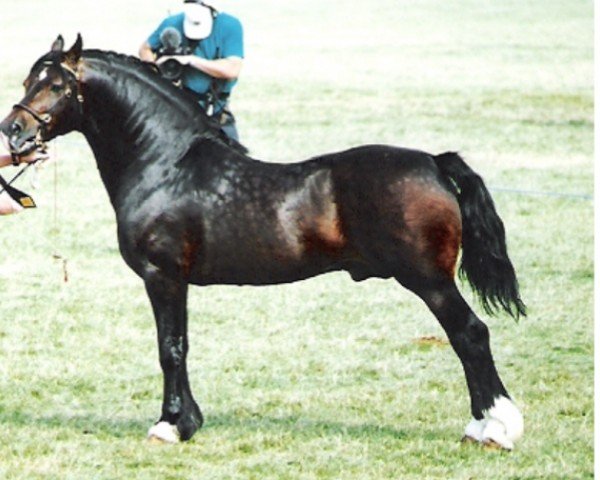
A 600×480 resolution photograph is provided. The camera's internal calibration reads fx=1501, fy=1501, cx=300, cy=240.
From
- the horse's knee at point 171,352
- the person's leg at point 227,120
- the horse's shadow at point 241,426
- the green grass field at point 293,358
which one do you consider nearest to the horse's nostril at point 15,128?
the horse's knee at point 171,352

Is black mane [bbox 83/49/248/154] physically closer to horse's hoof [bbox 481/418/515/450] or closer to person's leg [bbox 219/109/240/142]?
horse's hoof [bbox 481/418/515/450]

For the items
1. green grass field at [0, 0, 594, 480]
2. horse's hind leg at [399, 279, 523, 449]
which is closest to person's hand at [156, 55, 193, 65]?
green grass field at [0, 0, 594, 480]

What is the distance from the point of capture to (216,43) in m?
10.2

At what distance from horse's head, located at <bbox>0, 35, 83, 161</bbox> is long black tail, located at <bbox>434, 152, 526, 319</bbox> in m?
1.80

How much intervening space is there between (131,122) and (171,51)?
2.62 metres

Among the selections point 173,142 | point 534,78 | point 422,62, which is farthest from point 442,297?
point 422,62

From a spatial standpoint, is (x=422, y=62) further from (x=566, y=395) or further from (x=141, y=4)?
(x=566, y=395)

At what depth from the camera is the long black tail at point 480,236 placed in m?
7.00

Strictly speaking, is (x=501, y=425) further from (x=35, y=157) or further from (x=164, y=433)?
(x=35, y=157)

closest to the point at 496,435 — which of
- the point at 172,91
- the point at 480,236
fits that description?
the point at 480,236

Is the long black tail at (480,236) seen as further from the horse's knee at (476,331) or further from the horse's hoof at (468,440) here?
the horse's hoof at (468,440)

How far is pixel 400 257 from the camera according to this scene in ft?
22.8

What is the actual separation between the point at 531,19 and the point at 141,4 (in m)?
12.1

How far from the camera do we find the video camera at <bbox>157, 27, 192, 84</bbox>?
9523 millimetres
